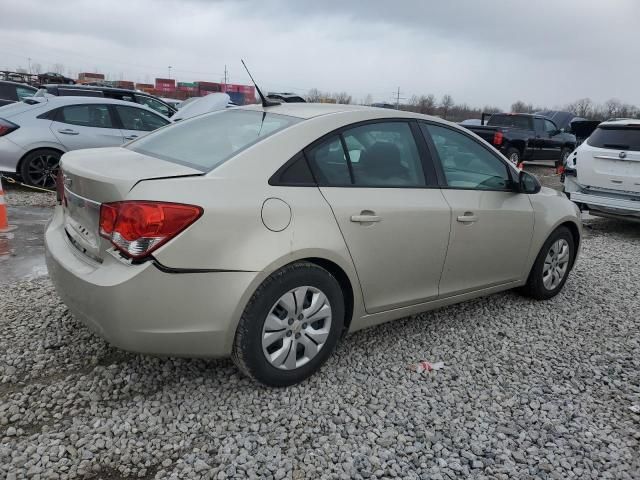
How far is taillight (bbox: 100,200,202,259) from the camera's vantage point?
7.98 ft

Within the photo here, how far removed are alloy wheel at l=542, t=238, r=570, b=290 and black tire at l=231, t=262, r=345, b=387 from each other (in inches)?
93.5

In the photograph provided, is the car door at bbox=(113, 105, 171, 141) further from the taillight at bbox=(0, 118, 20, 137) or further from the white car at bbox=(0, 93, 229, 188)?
the taillight at bbox=(0, 118, 20, 137)

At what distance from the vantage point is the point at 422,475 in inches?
94.3

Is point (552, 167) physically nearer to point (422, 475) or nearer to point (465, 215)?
point (465, 215)

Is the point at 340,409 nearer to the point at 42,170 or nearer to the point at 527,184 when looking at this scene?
the point at 527,184

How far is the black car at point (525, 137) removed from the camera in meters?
14.9

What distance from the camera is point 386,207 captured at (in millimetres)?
3170

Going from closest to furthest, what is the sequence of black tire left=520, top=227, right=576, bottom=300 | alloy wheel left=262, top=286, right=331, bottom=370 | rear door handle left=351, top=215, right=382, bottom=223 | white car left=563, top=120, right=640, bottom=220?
alloy wheel left=262, top=286, right=331, bottom=370 < rear door handle left=351, top=215, right=382, bottom=223 < black tire left=520, top=227, right=576, bottom=300 < white car left=563, top=120, right=640, bottom=220

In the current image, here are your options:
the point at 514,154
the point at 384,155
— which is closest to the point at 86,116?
the point at 384,155

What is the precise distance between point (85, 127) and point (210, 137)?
596 centimetres

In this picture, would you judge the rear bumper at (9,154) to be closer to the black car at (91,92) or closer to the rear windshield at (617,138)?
the black car at (91,92)

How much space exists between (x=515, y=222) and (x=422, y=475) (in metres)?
2.28

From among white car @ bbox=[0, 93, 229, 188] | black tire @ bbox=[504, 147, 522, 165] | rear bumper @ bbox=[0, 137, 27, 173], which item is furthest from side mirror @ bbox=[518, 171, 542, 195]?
black tire @ bbox=[504, 147, 522, 165]

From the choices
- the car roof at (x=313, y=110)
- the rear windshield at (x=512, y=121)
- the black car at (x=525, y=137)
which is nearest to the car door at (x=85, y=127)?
the car roof at (x=313, y=110)
